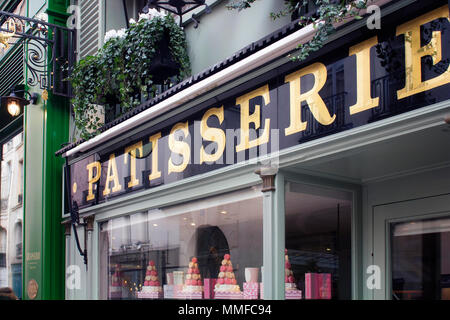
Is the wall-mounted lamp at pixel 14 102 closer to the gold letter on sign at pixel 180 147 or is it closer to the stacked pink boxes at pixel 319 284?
the gold letter on sign at pixel 180 147

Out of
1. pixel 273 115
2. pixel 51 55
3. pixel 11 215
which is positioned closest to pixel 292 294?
pixel 273 115

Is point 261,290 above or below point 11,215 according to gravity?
below

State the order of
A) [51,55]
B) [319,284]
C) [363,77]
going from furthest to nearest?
[51,55]
[319,284]
[363,77]

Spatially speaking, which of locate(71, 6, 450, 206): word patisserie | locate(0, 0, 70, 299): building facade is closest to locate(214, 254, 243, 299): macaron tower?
locate(71, 6, 450, 206): word patisserie

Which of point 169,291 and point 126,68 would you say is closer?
point 169,291

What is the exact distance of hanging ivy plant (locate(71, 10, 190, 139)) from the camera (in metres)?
8.20

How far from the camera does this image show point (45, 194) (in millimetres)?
10328

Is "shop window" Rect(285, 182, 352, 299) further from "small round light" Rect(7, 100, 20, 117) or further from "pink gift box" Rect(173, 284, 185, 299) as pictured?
"small round light" Rect(7, 100, 20, 117)

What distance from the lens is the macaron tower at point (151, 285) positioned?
789cm

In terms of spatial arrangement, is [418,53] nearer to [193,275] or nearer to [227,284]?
[227,284]

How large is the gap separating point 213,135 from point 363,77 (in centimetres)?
216

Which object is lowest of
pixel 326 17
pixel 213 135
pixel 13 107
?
pixel 213 135

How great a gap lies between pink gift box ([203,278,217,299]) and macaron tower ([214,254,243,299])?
7 cm
